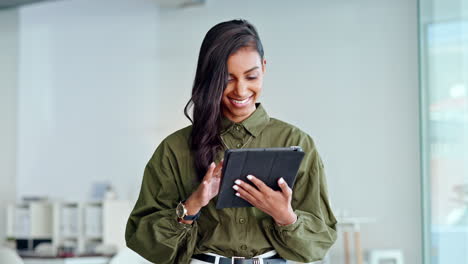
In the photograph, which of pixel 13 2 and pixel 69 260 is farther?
pixel 13 2

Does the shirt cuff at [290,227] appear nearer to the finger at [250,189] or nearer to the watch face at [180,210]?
the finger at [250,189]

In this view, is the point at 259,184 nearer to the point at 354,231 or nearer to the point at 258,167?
the point at 258,167

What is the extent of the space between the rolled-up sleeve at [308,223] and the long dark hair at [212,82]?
19 centimetres

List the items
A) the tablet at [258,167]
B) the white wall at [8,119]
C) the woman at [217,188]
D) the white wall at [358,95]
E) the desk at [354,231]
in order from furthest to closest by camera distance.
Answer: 1. the white wall at [8,119]
2. the white wall at [358,95]
3. the desk at [354,231]
4. the woman at [217,188]
5. the tablet at [258,167]

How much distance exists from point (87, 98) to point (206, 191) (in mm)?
5786

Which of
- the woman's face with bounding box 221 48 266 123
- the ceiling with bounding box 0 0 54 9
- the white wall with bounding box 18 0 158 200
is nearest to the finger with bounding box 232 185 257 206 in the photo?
the woman's face with bounding box 221 48 266 123

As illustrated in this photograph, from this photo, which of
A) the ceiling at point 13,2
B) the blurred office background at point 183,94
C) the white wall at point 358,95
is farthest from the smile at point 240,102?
the ceiling at point 13,2

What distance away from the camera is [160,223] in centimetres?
144

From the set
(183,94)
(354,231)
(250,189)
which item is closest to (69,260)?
(354,231)

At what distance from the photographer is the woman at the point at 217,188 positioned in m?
1.42

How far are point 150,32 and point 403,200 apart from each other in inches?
122

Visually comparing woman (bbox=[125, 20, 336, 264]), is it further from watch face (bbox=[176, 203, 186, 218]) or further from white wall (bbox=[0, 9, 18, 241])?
white wall (bbox=[0, 9, 18, 241])

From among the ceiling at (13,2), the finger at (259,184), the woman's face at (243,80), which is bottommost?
the finger at (259,184)

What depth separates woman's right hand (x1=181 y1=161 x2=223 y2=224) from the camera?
1361 millimetres
